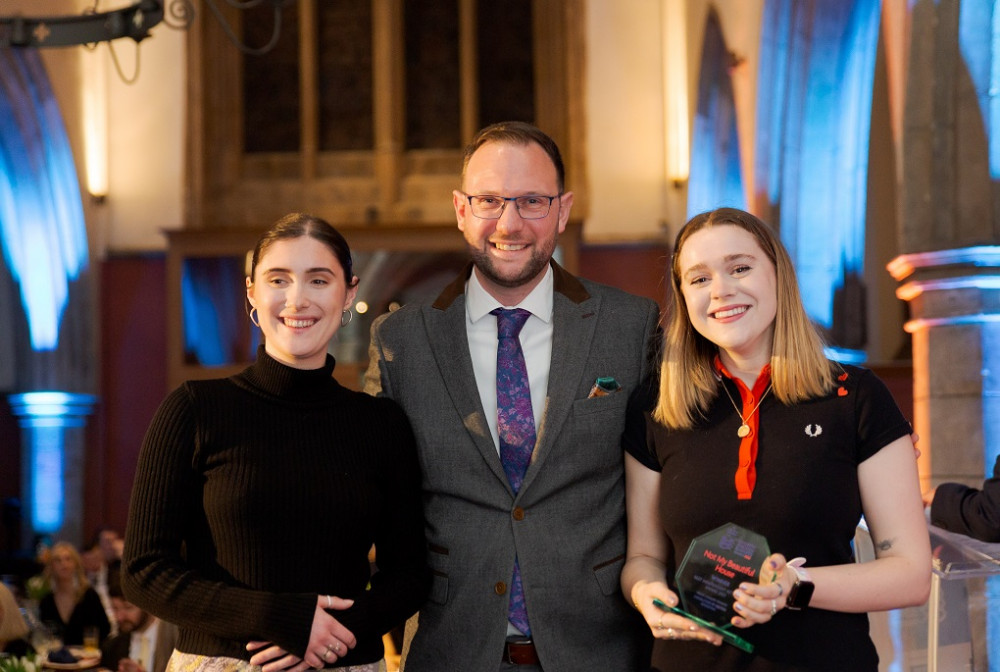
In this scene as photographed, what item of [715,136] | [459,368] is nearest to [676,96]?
[715,136]

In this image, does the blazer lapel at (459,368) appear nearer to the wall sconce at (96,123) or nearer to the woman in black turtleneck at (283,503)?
the woman in black turtleneck at (283,503)

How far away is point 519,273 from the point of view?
2311 millimetres

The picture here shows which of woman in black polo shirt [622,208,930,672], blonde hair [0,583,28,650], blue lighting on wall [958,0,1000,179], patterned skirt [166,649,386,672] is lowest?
blonde hair [0,583,28,650]

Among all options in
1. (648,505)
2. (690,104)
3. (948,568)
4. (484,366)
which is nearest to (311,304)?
(484,366)

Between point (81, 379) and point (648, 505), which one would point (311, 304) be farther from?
point (81, 379)

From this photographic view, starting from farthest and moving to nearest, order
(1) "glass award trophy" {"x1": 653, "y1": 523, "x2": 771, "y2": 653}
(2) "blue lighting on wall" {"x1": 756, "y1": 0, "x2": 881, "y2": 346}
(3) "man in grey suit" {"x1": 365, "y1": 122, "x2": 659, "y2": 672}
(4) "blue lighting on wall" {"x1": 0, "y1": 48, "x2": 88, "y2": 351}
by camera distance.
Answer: (4) "blue lighting on wall" {"x1": 0, "y1": 48, "x2": 88, "y2": 351}, (2) "blue lighting on wall" {"x1": 756, "y1": 0, "x2": 881, "y2": 346}, (3) "man in grey suit" {"x1": 365, "y1": 122, "x2": 659, "y2": 672}, (1) "glass award trophy" {"x1": 653, "y1": 523, "x2": 771, "y2": 653}

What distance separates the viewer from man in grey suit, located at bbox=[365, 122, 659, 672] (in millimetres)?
2195

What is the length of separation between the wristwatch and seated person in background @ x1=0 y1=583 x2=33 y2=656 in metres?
4.17

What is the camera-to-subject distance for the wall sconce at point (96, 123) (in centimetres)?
1146

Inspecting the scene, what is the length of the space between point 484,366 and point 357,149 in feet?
32.8

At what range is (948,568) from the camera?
2457 millimetres

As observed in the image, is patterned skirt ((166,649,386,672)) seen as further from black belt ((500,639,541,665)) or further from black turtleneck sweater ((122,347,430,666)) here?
black belt ((500,639,541,665))

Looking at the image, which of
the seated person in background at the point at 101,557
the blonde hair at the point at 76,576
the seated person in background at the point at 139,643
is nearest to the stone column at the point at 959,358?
the seated person in background at the point at 139,643

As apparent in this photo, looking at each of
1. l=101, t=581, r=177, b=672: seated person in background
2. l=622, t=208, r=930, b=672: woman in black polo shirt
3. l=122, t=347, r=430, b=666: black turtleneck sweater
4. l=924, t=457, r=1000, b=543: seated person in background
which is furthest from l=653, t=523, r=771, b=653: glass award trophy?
l=101, t=581, r=177, b=672: seated person in background
